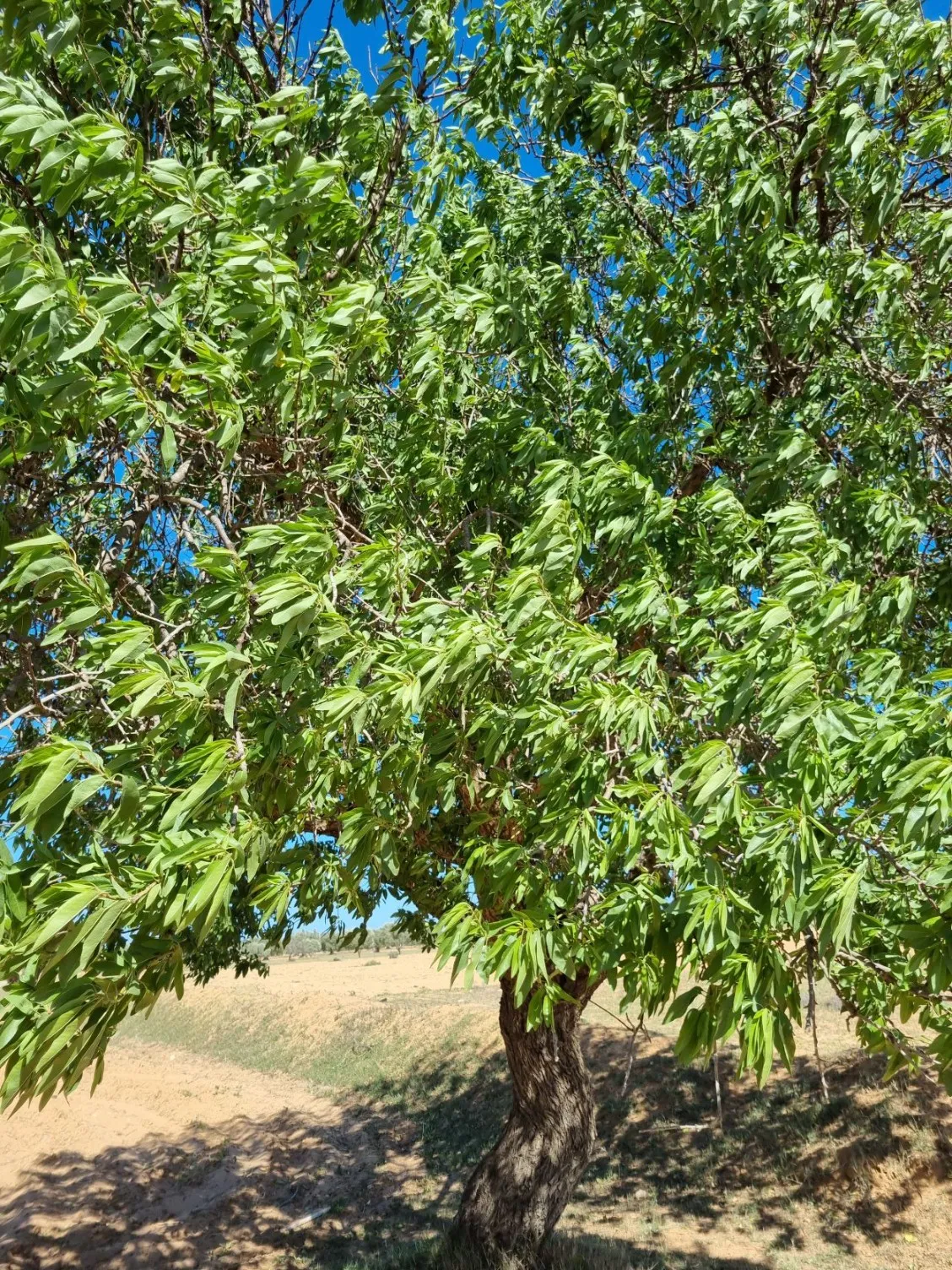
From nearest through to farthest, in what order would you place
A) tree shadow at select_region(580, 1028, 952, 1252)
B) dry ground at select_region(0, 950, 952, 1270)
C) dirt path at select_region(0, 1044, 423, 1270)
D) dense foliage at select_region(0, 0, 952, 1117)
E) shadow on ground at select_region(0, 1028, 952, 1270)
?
dense foliage at select_region(0, 0, 952, 1117) < dry ground at select_region(0, 950, 952, 1270) < tree shadow at select_region(580, 1028, 952, 1252) < shadow on ground at select_region(0, 1028, 952, 1270) < dirt path at select_region(0, 1044, 423, 1270)

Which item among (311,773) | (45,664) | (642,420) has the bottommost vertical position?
(311,773)

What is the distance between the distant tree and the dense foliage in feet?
0.11

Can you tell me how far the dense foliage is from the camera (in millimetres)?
3203

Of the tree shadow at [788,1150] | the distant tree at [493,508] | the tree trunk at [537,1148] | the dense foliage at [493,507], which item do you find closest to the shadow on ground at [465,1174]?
the tree shadow at [788,1150]

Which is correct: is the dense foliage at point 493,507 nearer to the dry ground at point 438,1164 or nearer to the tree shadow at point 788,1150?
the dry ground at point 438,1164

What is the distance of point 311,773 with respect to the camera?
13.6 feet

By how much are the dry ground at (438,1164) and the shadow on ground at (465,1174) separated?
35 millimetres

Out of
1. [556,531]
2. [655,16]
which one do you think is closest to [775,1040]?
[556,531]

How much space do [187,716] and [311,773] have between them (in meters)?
0.84

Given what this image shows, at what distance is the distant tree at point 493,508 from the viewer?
3.21 meters

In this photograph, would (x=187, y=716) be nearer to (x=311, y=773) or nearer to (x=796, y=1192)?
(x=311, y=773)

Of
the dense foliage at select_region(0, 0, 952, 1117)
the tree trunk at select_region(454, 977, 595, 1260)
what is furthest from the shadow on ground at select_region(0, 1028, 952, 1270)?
the dense foliage at select_region(0, 0, 952, 1117)

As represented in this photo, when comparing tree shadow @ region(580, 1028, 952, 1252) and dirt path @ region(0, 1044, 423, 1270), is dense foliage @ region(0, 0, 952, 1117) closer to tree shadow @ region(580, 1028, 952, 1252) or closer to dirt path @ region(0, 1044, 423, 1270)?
tree shadow @ region(580, 1028, 952, 1252)

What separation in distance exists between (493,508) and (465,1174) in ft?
38.7
